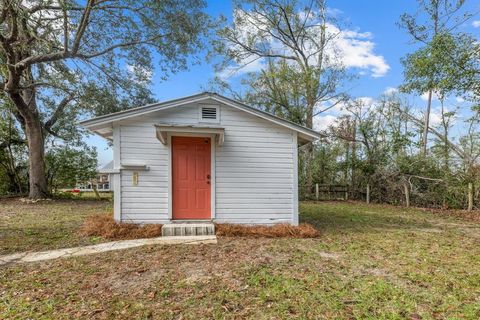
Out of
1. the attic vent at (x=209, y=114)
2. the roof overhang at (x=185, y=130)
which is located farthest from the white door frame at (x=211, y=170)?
the attic vent at (x=209, y=114)

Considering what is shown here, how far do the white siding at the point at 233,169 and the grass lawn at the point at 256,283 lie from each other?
4.04 ft

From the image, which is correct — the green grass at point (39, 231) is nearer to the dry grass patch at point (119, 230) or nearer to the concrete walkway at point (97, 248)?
the dry grass patch at point (119, 230)

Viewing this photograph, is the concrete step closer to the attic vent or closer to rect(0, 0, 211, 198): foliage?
the attic vent

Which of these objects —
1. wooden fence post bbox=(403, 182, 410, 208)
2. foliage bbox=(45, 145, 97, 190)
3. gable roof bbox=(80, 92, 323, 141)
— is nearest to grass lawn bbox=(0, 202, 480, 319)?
gable roof bbox=(80, 92, 323, 141)

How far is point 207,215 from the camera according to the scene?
6.32 metres

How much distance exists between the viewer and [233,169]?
6398 mm

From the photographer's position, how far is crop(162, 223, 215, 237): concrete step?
5.71 metres

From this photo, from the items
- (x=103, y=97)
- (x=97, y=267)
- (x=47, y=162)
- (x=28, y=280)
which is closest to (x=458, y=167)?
(x=97, y=267)

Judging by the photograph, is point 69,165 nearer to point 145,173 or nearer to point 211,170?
point 145,173

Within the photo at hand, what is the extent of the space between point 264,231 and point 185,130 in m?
2.73

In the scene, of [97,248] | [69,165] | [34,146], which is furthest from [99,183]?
[97,248]

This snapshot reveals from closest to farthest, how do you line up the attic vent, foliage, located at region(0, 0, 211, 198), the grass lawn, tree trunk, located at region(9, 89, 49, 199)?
the grass lawn < the attic vent < foliage, located at region(0, 0, 211, 198) < tree trunk, located at region(9, 89, 49, 199)

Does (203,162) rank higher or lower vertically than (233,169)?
higher

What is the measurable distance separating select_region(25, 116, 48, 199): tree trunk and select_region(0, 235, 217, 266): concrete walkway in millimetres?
9739
